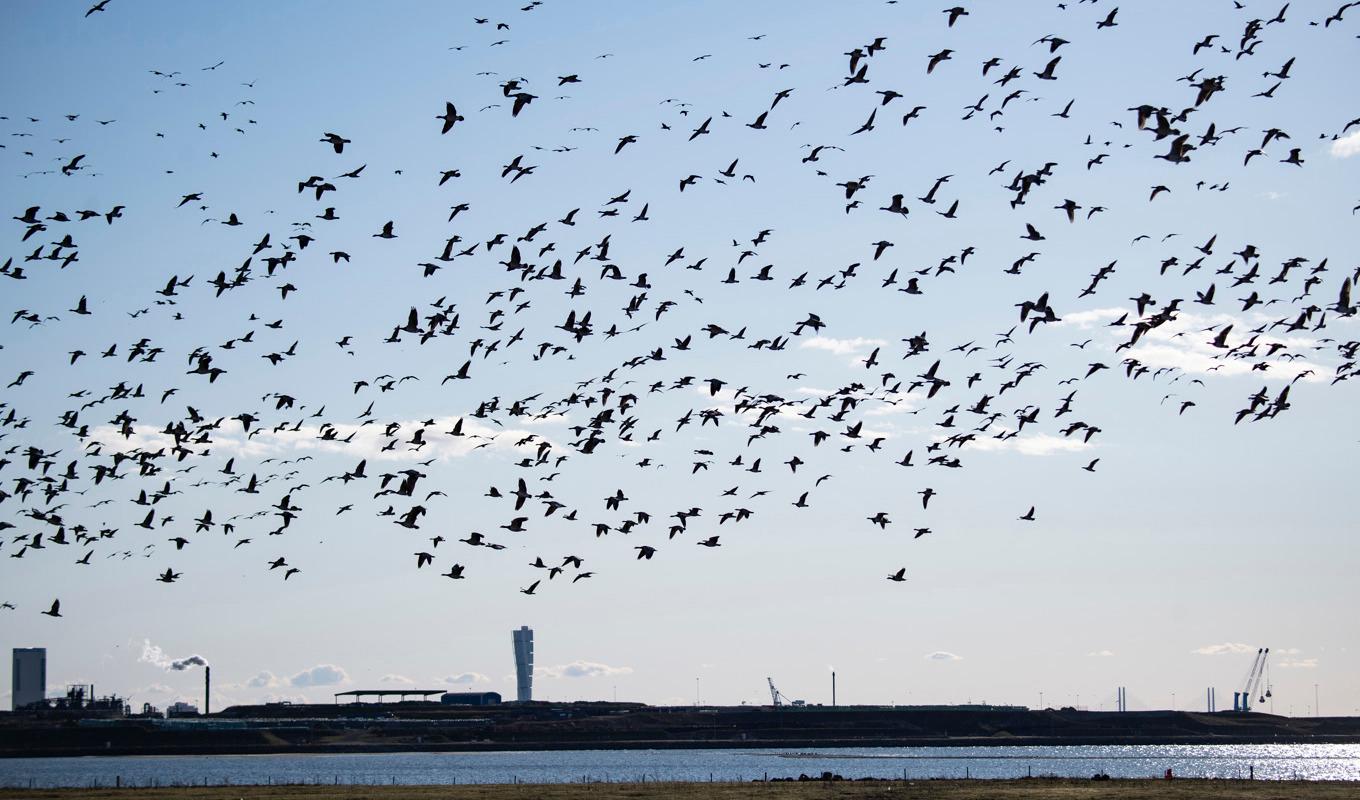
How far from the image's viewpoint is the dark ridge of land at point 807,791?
3553 inches

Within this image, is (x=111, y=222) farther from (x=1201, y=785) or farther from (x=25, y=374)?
(x=1201, y=785)

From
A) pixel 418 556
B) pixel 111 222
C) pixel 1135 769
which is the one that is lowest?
pixel 1135 769

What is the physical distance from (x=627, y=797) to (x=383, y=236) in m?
46.2

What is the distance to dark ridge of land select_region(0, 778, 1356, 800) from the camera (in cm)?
9025

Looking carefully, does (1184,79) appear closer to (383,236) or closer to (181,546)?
(383,236)

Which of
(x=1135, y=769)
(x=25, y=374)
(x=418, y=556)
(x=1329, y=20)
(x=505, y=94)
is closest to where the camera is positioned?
(x=1329, y=20)

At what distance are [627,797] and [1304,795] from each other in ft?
134

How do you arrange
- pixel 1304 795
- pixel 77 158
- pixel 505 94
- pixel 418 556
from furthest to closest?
1. pixel 1304 795
2. pixel 418 556
3. pixel 77 158
4. pixel 505 94

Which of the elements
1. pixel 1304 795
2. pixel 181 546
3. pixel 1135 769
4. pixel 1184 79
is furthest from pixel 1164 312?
pixel 1135 769

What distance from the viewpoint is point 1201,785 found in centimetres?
10088

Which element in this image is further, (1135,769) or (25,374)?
(1135,769)

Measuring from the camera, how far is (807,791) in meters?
98.9

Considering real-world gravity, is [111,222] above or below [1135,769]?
above

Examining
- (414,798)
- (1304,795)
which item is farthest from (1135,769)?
(414,798)
